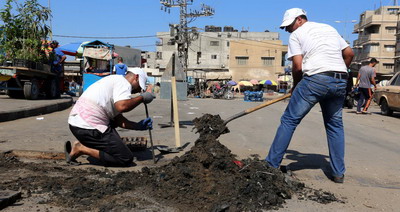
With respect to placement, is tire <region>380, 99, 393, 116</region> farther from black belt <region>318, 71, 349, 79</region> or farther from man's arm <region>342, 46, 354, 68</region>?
black belt <region>318, 71, 349, 79</region>

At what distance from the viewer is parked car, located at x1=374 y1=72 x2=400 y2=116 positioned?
12062 mm

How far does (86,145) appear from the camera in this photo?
4.36 m

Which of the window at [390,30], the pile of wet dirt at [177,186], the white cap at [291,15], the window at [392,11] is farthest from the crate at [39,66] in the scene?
the window at [392,11]

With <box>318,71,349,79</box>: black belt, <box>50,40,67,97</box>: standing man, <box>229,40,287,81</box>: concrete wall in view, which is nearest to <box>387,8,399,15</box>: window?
<box>229,40,287,81</box>: concrete wall

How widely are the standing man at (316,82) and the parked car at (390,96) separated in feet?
30.7

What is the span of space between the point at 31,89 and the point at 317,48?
36.3 feet

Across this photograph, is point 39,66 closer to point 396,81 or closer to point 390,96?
point 390,96

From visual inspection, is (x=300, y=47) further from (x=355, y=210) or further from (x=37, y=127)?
(x=37, y=127)

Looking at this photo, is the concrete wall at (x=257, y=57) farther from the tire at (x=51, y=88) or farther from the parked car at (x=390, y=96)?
the tire at (x=51, y=88)

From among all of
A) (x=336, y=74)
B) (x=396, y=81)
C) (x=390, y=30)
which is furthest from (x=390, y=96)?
(x=390, y=30)

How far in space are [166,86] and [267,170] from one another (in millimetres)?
5535

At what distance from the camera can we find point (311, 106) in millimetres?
3936

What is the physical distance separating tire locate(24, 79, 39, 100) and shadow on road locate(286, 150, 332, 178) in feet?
32.8

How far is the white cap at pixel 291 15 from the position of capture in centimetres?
411
